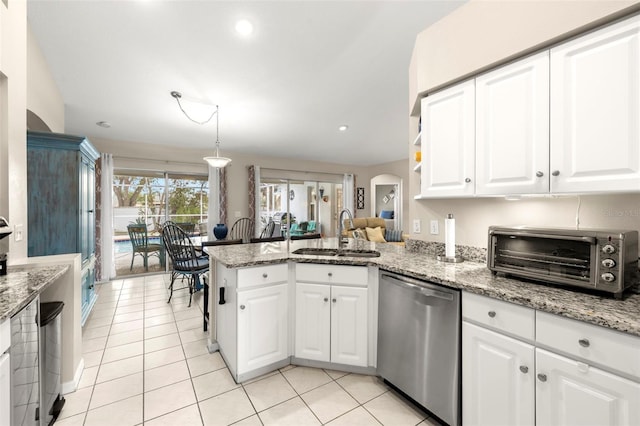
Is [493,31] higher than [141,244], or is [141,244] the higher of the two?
[493,31]

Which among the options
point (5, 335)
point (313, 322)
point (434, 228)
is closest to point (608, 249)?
point (434, 228)

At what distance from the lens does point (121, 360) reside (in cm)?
222

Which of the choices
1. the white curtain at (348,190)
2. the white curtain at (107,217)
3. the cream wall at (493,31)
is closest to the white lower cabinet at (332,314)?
the cream wall at (493,31)

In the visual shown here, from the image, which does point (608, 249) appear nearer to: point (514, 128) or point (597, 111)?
point (597, 111)

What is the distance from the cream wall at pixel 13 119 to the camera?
1.53 metres

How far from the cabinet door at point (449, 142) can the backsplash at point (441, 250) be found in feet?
1.55

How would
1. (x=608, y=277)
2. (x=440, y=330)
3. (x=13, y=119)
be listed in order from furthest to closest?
(x=13, y=119)
(x=440, y=330)
(x=608, y=277)

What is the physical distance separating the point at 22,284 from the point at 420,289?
1974mm

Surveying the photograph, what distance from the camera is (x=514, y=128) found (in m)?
1.49

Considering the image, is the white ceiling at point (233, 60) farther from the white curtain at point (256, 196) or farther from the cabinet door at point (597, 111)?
the white curtain at point (256, 196)

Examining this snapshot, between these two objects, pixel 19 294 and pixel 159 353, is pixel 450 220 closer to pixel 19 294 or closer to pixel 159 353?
pixel 19 294

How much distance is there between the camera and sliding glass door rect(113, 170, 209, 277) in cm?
505

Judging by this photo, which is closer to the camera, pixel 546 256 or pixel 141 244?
pixel 546 256

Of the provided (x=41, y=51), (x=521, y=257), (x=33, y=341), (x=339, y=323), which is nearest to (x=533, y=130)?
(x=521, y=257)
